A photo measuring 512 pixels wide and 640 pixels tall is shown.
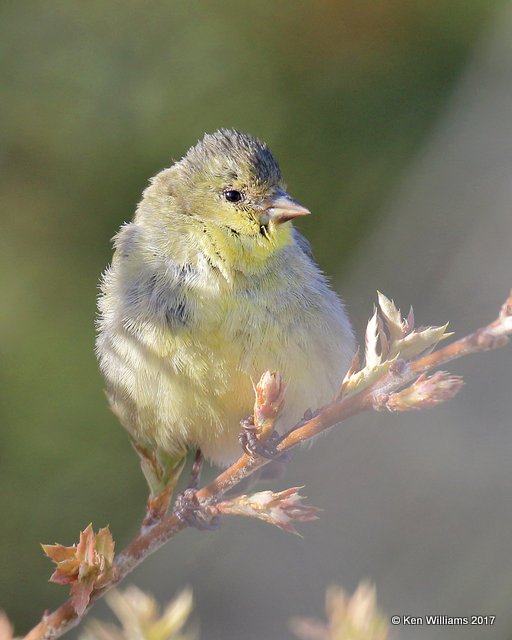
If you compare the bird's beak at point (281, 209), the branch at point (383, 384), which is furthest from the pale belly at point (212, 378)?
the branch at point (383, 384)

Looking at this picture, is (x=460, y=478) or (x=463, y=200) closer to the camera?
(x=460, y=478)

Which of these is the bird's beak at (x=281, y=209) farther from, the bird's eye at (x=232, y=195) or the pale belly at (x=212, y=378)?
the pale belly at (x=212, y=378)

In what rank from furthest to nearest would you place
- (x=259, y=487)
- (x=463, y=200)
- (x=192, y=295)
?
(x=463, y=200) → (x=259, y=487) → (x=192, y=295)

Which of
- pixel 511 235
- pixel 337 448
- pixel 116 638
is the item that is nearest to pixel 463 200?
pixel 511 235

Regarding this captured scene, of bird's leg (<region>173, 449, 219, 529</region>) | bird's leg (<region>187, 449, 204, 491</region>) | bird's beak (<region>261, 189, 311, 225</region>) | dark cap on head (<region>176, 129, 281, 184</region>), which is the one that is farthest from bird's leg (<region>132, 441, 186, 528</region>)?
dark cap on head (<region>176, 129, 281, 184</region>)

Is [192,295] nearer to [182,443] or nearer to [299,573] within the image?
[182,443]


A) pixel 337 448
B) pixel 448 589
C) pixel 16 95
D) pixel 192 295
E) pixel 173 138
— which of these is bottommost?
pixel 448 589

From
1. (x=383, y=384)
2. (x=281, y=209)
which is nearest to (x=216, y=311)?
(x=281, y=209)

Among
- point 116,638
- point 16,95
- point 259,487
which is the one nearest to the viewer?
point 116,638
